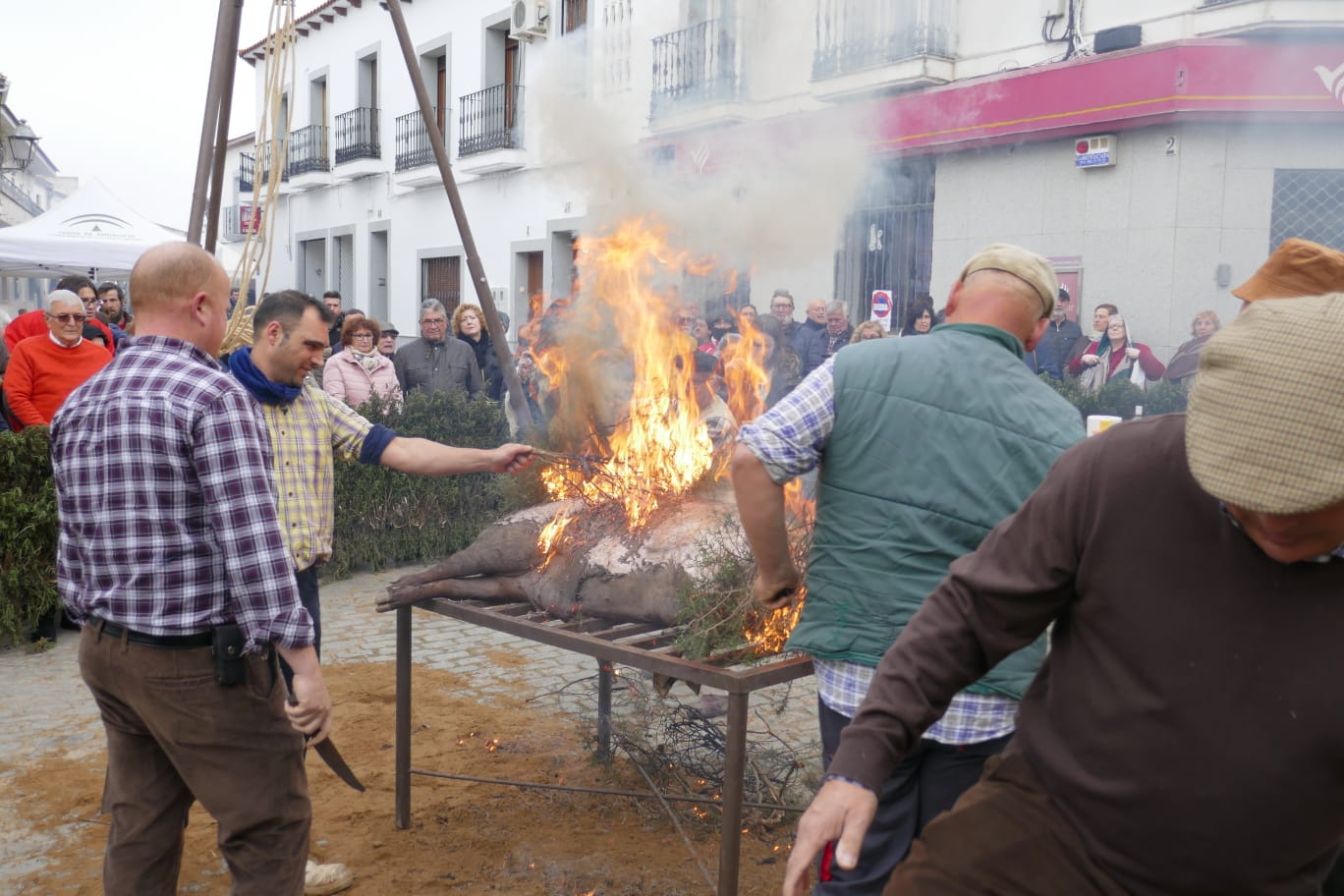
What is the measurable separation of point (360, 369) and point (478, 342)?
1.60 m

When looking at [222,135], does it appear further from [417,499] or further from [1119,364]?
[1119,364]

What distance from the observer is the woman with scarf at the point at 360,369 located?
28.8ft

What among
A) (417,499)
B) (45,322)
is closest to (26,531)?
(45,322)

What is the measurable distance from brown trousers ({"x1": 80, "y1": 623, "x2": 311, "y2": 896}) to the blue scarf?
1160 millimetres

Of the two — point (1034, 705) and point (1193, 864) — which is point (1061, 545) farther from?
point (1193, 864)

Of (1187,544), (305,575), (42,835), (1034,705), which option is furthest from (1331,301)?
(42,835)

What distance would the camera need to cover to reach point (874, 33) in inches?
500

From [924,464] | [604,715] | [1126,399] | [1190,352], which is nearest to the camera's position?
[924,464]

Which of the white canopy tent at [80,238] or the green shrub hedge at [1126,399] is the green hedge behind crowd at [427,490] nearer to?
the green shrub hedge at [1126,399]

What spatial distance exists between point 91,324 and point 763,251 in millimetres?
5268

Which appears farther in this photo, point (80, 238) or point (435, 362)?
point (80, 238)

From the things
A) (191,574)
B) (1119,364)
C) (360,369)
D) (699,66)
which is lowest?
(191,574)

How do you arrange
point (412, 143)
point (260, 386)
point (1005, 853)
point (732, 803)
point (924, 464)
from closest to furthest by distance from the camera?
point (1005, 853)
point (924, 464)
point (732, 803)
point (260, 386)
point (412, 143)

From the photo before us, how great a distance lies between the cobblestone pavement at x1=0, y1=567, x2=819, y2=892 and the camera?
507 cm
